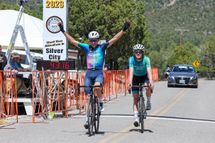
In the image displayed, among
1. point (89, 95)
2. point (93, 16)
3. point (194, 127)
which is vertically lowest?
point (194, 127)

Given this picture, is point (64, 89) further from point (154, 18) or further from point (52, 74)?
point (154, 18)

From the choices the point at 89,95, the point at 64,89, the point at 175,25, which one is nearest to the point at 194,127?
the point at 89,95

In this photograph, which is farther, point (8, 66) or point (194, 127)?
point (8, 66)

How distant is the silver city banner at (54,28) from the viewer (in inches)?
675

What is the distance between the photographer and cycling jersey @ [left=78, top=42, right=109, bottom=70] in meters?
11.7

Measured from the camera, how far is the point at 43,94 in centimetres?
1536

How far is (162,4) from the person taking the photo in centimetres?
14625

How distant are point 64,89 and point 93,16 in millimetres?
42426

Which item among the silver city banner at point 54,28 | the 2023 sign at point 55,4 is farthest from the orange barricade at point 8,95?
the 2023 sign at point 55,4

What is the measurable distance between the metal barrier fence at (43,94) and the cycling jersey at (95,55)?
10.5ft

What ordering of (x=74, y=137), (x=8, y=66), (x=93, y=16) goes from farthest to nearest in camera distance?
(x=93, y=16), (x=8, y=66), (x=74, y=137)

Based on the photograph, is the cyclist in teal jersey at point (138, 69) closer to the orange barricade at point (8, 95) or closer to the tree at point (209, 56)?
the orange barricade at point (8, 95)

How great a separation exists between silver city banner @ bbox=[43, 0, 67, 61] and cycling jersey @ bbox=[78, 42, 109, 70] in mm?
5383

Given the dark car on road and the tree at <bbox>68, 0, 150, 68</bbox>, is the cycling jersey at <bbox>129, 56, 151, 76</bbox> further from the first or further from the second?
the tree at <bbox>68, 0, 150, 68</bbox>
